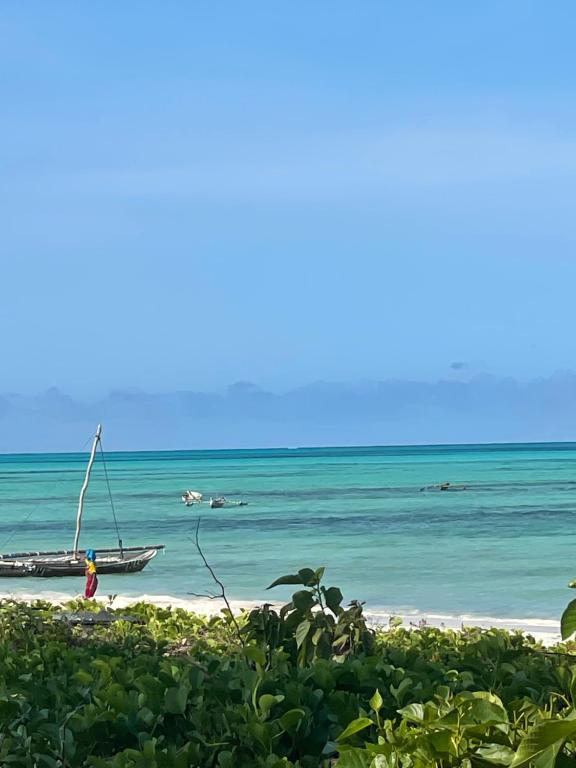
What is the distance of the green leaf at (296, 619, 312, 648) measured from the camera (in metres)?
4.11

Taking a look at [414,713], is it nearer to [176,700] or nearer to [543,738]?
[543,738]

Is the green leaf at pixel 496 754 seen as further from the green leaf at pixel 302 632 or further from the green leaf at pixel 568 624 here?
the green leaf at pixel 302 632

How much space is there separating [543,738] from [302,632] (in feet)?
8.10

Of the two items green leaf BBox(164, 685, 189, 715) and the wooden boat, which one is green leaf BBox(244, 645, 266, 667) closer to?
green leaf BBox(164, 685, 189, 715)

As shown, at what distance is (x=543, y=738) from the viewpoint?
1.72 meters

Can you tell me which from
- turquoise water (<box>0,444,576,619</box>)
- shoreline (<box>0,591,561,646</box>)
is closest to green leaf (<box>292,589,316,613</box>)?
shoreline (<box>0,591,561,646</box>)

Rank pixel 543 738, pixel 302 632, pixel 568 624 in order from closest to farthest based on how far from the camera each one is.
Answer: pixel 543 738, pixel 568 624, pixel 302 632

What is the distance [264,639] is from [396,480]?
75868 millimetres

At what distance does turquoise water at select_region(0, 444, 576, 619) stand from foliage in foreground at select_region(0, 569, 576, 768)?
15.8 metres

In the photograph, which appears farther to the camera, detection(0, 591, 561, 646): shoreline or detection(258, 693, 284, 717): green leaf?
detection(0, 591, 561, 646): shoreline

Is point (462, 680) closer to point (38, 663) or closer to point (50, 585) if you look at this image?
point (38, 663)

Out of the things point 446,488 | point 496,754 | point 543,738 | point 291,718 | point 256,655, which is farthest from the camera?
point 446,488

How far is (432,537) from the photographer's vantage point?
119ft

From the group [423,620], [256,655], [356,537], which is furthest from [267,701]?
[356,537]
